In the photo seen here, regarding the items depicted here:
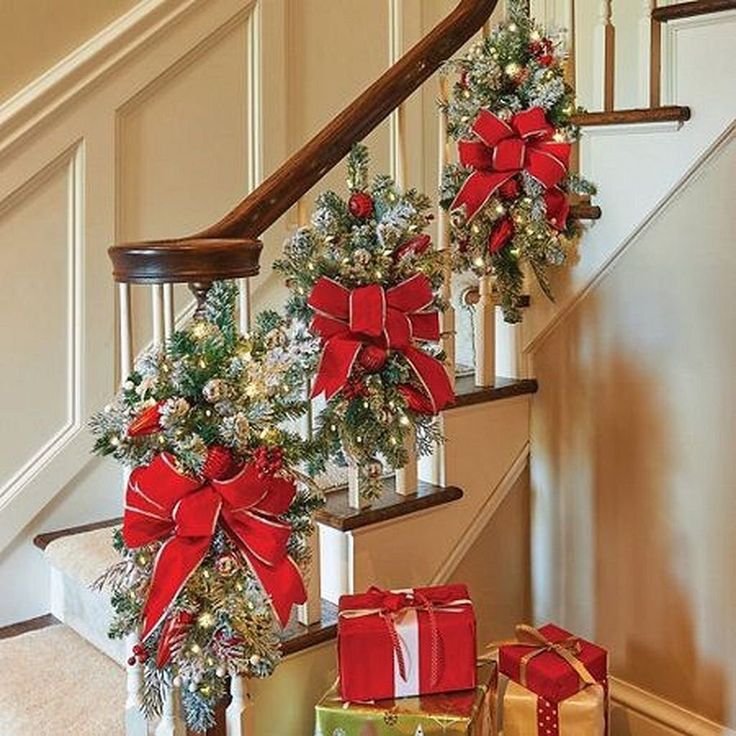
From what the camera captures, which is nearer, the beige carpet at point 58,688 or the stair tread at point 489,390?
the beige carpet at point 58,688

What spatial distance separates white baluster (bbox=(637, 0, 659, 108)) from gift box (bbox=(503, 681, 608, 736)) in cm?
129

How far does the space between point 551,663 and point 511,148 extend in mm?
1082

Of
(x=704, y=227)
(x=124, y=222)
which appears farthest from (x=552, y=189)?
(x=124, y=222)

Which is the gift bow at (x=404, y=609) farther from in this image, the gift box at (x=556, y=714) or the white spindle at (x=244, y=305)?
the white spindle at (x=244, y=305)

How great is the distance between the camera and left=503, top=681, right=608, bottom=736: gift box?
1.88 meters

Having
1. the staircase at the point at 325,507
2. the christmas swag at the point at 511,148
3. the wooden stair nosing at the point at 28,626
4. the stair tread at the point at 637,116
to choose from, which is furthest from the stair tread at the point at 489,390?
the wooden stair nosing at the point at 28,626

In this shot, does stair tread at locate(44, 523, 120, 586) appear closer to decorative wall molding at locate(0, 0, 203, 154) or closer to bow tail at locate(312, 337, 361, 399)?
bow tail at locate(312, 337, 361, 399)

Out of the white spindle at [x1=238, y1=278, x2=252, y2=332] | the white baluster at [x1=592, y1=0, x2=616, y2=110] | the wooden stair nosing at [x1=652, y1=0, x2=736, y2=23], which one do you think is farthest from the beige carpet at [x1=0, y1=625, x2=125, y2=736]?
the wooden stair nosing at [x1=652, y1=0, x2=736, y2=23]

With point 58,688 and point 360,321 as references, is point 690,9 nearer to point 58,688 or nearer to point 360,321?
point 360,321

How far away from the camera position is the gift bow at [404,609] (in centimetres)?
173

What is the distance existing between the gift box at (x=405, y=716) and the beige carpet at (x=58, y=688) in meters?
0.46

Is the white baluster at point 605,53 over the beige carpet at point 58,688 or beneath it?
over

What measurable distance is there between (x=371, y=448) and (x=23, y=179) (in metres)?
1.22

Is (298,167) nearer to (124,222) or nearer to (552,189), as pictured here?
(552,189)
